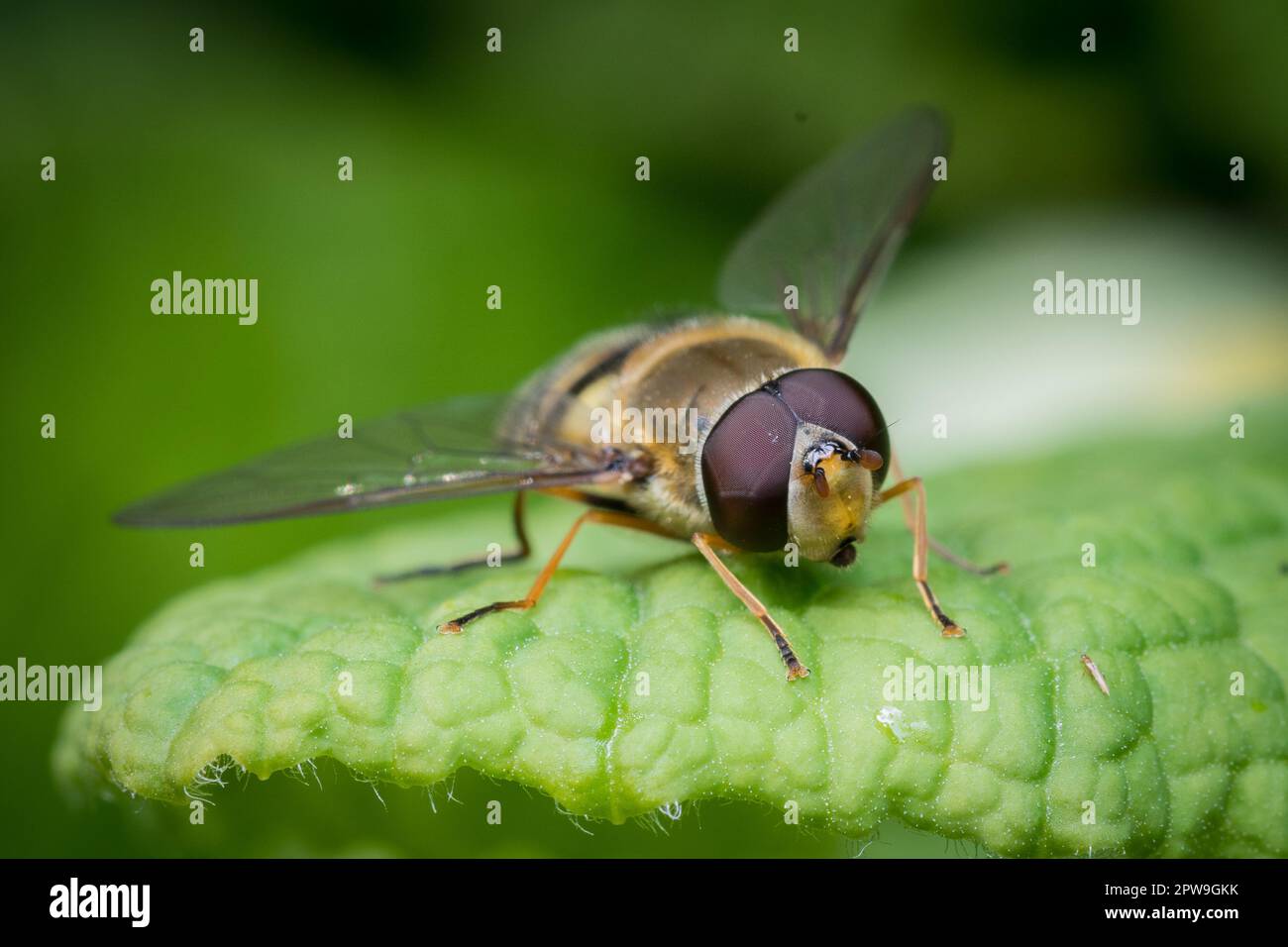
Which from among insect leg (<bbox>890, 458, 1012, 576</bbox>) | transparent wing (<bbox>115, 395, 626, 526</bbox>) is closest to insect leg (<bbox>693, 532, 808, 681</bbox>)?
transparent wing (<bbox>115, 395, 626, 526</bbox>)

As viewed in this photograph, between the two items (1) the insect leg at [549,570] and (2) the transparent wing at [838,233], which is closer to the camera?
(1) the insect leg at [549,570]

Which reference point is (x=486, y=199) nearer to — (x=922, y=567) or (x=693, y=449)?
(x=693, y=449)

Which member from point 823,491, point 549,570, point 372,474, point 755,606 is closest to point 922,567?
point 823,491

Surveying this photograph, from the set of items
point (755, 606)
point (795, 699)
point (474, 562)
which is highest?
point (474, 562)

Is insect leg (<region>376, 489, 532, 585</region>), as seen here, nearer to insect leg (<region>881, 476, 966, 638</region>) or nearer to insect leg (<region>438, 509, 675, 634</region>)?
insect leg (<region>438, 509, 675, 634</region>)

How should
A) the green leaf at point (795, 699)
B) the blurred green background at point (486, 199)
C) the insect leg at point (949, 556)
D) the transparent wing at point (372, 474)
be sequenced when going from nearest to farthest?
the green leaf at point (795, 699) < the transparent wing at point (372, 474) < the insect leg at point (949, 556) < the blurred green background at point (486, 199)

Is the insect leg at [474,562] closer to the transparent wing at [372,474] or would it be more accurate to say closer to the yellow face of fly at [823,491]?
the transparent wing at [372,474]

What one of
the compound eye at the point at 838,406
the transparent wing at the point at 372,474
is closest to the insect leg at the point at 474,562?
the transparent wing at the point at 372,474
